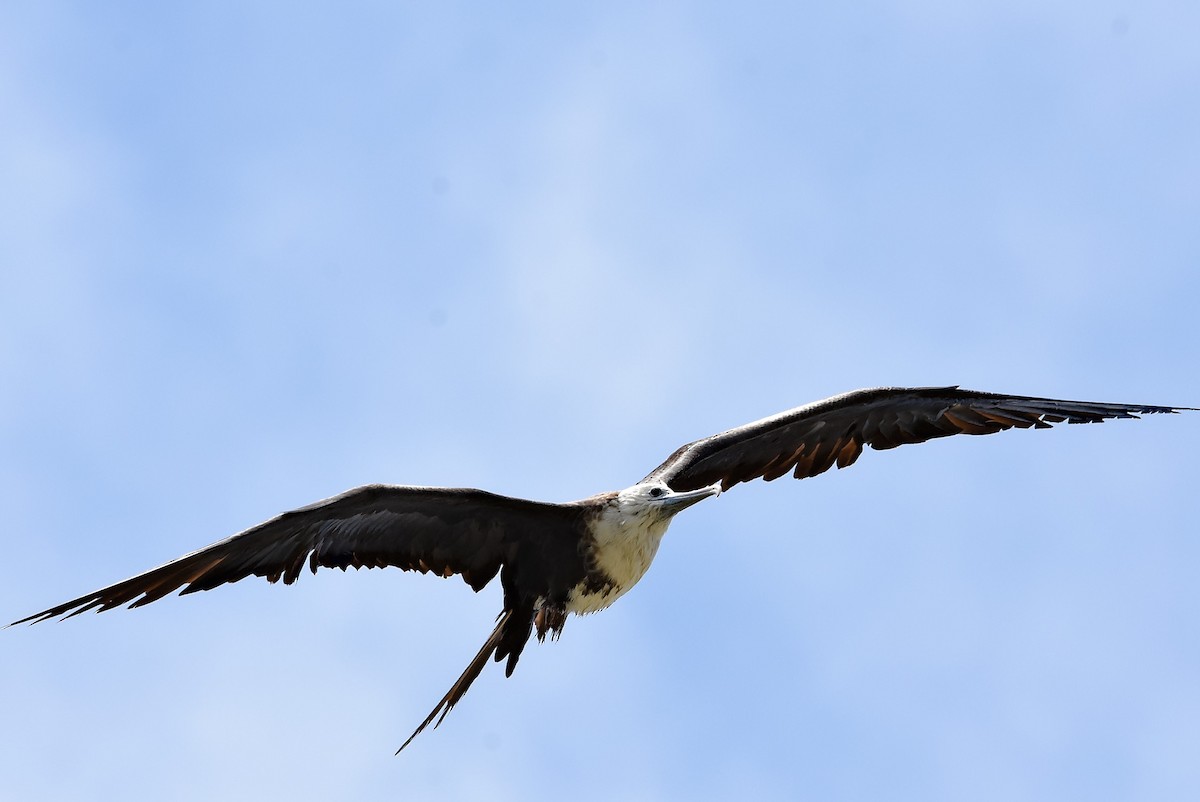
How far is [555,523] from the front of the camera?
36.2ft

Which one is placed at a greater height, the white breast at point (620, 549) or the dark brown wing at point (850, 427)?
the dark brown wing at point (850, 427)

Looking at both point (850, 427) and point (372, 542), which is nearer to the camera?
point (372, 542)

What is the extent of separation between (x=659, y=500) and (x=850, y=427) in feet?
5.90

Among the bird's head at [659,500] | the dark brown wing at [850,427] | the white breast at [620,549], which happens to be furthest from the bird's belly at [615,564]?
the dark brown wing at [850,427]

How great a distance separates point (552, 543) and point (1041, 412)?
11.2 ft

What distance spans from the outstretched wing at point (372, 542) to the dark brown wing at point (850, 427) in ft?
3.95

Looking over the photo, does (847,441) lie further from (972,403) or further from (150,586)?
(150,586)

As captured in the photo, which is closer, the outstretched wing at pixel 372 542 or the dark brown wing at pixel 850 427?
the outstretched wing at pixel 372 542

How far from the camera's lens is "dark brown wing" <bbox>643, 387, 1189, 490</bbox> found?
1157 cm

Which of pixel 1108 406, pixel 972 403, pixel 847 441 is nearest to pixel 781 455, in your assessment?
pixel 847 441

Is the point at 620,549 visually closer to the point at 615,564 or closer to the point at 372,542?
the point at 615,564

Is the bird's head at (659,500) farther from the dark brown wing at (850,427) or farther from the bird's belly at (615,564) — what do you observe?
the dark brown wing at (850,427)

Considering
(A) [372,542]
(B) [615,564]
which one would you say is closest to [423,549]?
(A) [372,542]

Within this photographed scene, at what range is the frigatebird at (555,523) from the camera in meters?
10.1
